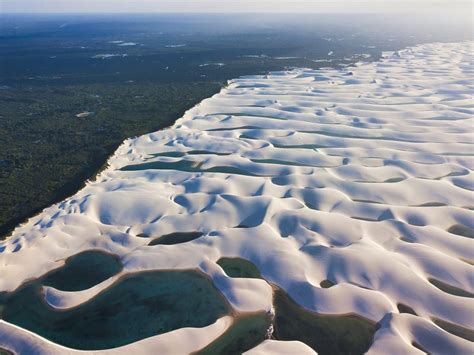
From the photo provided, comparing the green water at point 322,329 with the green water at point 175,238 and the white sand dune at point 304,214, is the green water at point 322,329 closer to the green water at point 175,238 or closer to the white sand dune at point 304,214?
the white sand dune at point 304,214

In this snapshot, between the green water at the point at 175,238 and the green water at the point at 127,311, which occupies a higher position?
the green water at the point at 175,238

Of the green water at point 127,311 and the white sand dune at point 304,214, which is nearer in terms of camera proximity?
the green water at point 127,311

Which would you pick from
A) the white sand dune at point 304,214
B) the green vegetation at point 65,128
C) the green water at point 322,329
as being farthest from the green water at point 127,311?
the green vegetation at point 65,128

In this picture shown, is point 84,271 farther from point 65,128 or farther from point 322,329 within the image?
point 65,128

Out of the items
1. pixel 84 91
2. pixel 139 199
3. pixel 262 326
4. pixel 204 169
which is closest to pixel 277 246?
pixel 262 326

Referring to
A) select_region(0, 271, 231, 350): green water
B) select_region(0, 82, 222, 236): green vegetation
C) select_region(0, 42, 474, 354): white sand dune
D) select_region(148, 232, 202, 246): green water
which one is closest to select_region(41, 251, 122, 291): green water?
select_region(0, 42, 474, 354): white sand dune

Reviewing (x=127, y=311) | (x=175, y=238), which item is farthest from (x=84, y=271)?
(x=175, y=238)

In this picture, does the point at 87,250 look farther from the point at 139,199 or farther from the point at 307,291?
the point at 307,291

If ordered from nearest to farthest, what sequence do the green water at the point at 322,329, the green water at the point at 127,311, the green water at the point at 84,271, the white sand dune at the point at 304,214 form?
the green water at the point at 322,329 → the green water at the point at 127,311 → the white sand dune at the point at 304,214 → the green water at the point at 84,271
